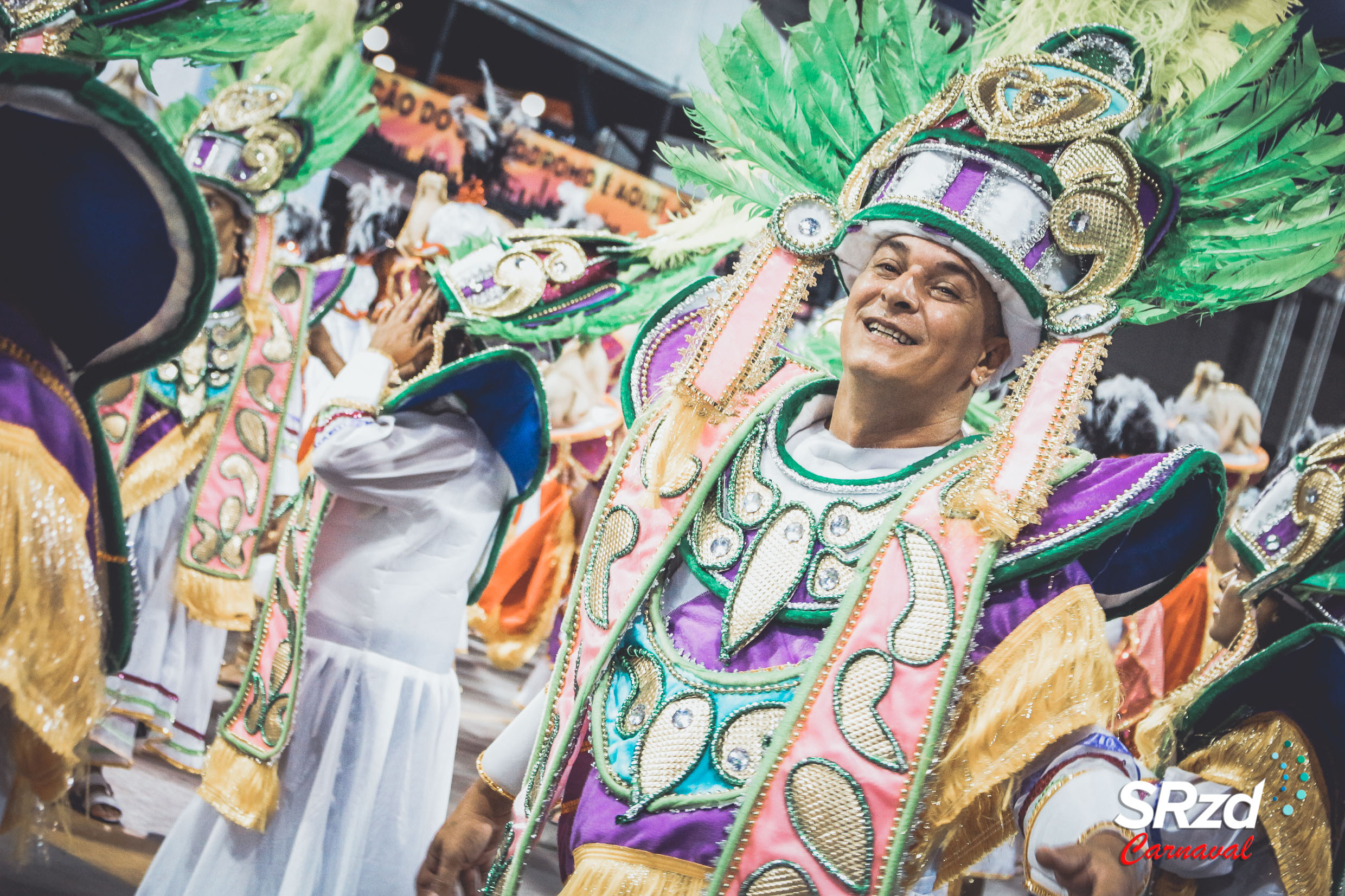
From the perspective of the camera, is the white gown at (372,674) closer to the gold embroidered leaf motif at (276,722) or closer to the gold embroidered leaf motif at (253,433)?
the gold embroidered leaf motif at (276,722)

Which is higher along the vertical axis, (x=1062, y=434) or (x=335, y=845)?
(x=1062, y=434)

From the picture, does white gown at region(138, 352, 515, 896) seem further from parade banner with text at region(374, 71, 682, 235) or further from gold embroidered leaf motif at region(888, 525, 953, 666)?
parade banner with text at region(374, 71, 682, 235)

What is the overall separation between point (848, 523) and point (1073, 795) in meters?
0.45

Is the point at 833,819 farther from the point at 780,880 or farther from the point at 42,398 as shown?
the point at 42,398

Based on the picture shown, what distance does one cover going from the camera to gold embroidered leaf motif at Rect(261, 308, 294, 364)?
3.94 metres

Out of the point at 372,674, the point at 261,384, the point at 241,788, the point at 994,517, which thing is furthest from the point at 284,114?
the point at 994,517

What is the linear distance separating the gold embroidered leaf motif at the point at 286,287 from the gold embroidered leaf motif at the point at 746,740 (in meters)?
3.08

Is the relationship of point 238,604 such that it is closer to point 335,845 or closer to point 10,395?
point 335,845

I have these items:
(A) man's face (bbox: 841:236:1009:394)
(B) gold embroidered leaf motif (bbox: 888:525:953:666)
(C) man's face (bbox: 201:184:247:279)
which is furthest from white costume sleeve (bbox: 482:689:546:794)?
(C) man's face (bbox: 201:184:247:279)

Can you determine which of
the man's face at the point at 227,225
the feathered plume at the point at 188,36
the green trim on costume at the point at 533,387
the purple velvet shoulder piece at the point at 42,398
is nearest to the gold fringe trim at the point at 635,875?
the purple velvet shoulder piece at the point at 42,398

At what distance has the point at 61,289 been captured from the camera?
57.9 inches

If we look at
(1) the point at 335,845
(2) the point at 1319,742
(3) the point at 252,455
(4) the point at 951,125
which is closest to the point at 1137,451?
(2) the point at 1319,742

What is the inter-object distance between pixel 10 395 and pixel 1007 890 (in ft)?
10.7

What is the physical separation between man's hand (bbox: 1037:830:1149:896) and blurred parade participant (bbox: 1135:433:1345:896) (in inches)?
32.8
